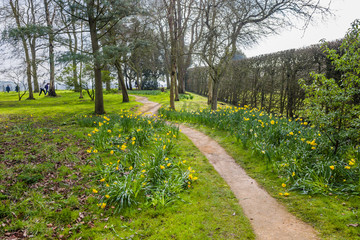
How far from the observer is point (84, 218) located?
317 centimetres

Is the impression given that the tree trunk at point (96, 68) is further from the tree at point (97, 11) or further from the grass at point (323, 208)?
the grass at point (323, 208)

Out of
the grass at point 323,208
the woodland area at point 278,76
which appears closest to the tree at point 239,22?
the woodland area at point 278,76

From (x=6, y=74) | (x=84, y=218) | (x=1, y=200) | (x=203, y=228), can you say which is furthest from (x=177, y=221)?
(x=6, y=74)

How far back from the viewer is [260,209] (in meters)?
3.40

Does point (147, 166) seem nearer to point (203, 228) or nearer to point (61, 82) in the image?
point (203, 228)

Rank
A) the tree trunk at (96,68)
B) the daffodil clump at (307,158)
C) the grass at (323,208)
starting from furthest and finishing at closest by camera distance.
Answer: the tree trunk at (96,68) → the daffodil clump at (307,158) → the grass at (323,208)

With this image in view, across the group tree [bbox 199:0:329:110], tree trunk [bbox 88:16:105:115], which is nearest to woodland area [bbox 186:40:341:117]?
tree [bbox 199:0:329:110]

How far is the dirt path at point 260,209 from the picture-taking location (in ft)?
9.30

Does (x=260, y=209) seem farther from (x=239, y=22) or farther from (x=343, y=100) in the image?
(x=239, y=22)

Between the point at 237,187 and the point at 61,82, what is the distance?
681 inches

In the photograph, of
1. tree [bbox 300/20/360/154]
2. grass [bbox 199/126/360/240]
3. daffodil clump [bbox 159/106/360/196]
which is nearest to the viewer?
grass [bbox 199/126/360/240]

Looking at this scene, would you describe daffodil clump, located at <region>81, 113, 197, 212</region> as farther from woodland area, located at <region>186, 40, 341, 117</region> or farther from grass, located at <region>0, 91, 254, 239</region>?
woodland area, located at <region>186, 40, 341, 117</region>

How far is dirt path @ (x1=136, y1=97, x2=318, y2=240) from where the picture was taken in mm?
2834

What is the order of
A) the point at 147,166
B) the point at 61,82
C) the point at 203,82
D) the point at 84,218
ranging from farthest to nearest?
the point at 203,82, the point at 61,82, the point at 147,166, the point at 84,218
